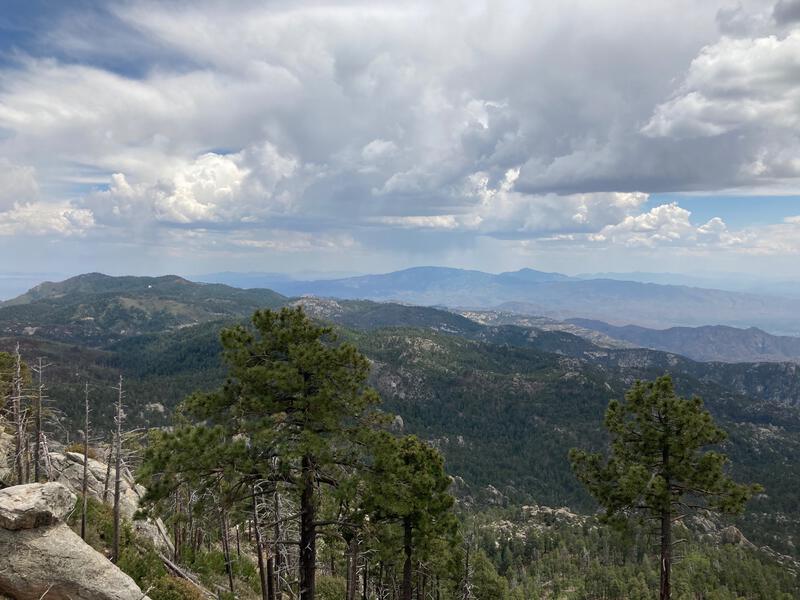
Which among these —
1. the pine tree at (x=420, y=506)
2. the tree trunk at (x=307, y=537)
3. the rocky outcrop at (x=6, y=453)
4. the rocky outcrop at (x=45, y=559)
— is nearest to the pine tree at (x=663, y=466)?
the pine tree at (x=420, y=506)

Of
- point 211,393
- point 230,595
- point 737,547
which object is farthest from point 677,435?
point 737,547

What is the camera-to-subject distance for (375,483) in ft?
68.7

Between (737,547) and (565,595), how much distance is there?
89.4 metres

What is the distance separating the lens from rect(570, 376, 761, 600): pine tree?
24.0m

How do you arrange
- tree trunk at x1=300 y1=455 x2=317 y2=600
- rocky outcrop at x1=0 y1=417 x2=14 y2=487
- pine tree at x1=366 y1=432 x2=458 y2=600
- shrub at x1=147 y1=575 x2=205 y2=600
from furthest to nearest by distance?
rocky outcrop at x1=0 y1=417 x2=14 y2=487 < pine tree at x1=366 y1=432 x2=458 y2=600 < shrub at x1=147 y1=575 x2=205 y2=600 < tree trunk at x1=300 y1=455 x2=317 y2=600

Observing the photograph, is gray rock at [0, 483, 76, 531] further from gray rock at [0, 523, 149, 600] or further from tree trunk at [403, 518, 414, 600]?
tree trunk at [403, 518, 414, 600]

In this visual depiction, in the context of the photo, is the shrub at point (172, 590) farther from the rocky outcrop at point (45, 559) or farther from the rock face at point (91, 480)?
the rock face at point (91, 480)

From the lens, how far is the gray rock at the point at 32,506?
18750mm

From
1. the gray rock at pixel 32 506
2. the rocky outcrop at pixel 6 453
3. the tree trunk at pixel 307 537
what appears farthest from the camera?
the rocky outcrop at pixel 6 453

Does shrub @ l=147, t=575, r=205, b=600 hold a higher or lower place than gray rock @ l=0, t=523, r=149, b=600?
lower

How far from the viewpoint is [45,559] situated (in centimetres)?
1872

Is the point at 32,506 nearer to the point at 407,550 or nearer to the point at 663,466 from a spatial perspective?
the point at 407,550

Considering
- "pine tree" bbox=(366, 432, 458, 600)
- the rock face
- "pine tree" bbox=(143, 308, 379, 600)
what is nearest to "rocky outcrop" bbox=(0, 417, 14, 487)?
the rock face

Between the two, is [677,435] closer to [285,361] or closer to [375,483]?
[375,483]
